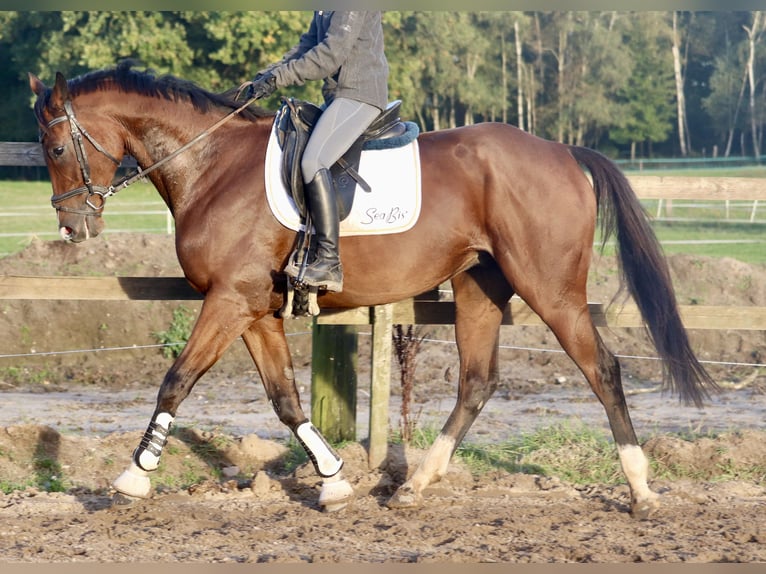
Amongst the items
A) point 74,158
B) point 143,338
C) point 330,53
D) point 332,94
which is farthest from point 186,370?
point 143,338

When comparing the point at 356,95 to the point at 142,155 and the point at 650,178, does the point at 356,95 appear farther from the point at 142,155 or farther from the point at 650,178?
the point at 650,178

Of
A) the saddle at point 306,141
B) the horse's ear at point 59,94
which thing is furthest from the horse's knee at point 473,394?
the horse's ear at point 59,94

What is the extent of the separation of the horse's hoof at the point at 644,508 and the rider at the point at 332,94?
2.14 metres

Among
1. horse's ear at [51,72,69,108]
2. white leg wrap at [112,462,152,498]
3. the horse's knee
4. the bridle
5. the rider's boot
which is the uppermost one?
horse's ear at [51,72,69,108]

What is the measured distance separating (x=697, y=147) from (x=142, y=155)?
60340 mm

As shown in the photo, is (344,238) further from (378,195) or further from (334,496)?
(334,496)

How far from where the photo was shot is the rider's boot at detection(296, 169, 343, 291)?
523 centimetres

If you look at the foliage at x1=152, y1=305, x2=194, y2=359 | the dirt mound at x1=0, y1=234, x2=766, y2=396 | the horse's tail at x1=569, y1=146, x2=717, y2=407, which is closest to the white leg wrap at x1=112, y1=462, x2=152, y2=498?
the horse's tail at x1=569, y1=146, x2=717, y2=407

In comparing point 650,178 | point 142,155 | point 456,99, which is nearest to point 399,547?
point 142,155

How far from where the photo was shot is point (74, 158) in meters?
5.41

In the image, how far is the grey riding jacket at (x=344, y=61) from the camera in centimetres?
530

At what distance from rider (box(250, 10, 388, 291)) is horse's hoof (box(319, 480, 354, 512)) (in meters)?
1.18

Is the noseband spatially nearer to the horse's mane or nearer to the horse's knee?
the horse's mane

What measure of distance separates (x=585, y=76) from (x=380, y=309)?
52.6 metres
